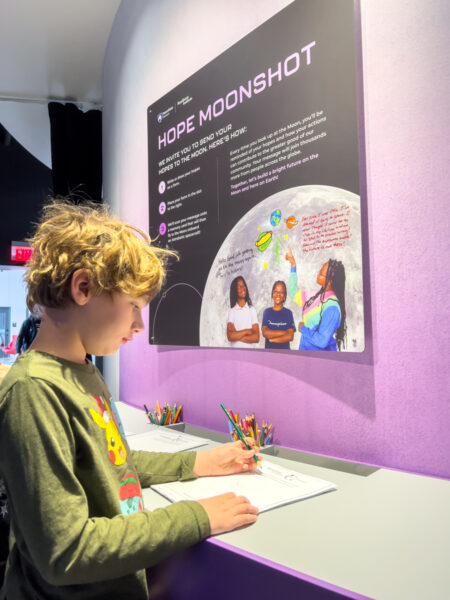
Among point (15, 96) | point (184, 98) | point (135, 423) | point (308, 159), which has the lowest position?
point (135, 423)

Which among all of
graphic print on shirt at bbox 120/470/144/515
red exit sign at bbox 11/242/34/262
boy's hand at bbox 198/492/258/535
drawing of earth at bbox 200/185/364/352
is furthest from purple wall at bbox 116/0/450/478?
red exit sign at bbox 11/242/34/262

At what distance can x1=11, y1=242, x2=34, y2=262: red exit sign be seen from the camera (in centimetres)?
383

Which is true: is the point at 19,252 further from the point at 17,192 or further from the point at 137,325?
the point at 137,325

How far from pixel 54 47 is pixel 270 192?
6.93 feet

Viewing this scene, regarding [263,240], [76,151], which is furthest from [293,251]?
[76,151]

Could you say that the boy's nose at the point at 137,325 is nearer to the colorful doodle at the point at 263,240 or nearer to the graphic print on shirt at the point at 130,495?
the graphic print on shirt at the point at 130,495

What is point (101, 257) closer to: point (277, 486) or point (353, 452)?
point (277, 486)

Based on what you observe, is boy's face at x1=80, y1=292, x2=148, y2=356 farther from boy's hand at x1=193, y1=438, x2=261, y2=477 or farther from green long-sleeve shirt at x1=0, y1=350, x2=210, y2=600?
boy's hand at x1=193, y1=438, x2=261, y2=477

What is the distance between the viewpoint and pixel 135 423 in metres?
1.53

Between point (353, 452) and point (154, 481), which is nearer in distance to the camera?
point (154, 481)

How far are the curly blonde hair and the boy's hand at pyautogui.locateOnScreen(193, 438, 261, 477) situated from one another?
1.36ft

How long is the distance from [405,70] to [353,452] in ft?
2.90

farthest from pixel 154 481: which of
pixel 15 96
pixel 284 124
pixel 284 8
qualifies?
pixel 15 96

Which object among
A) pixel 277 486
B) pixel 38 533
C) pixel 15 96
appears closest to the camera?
pixel 38 533
